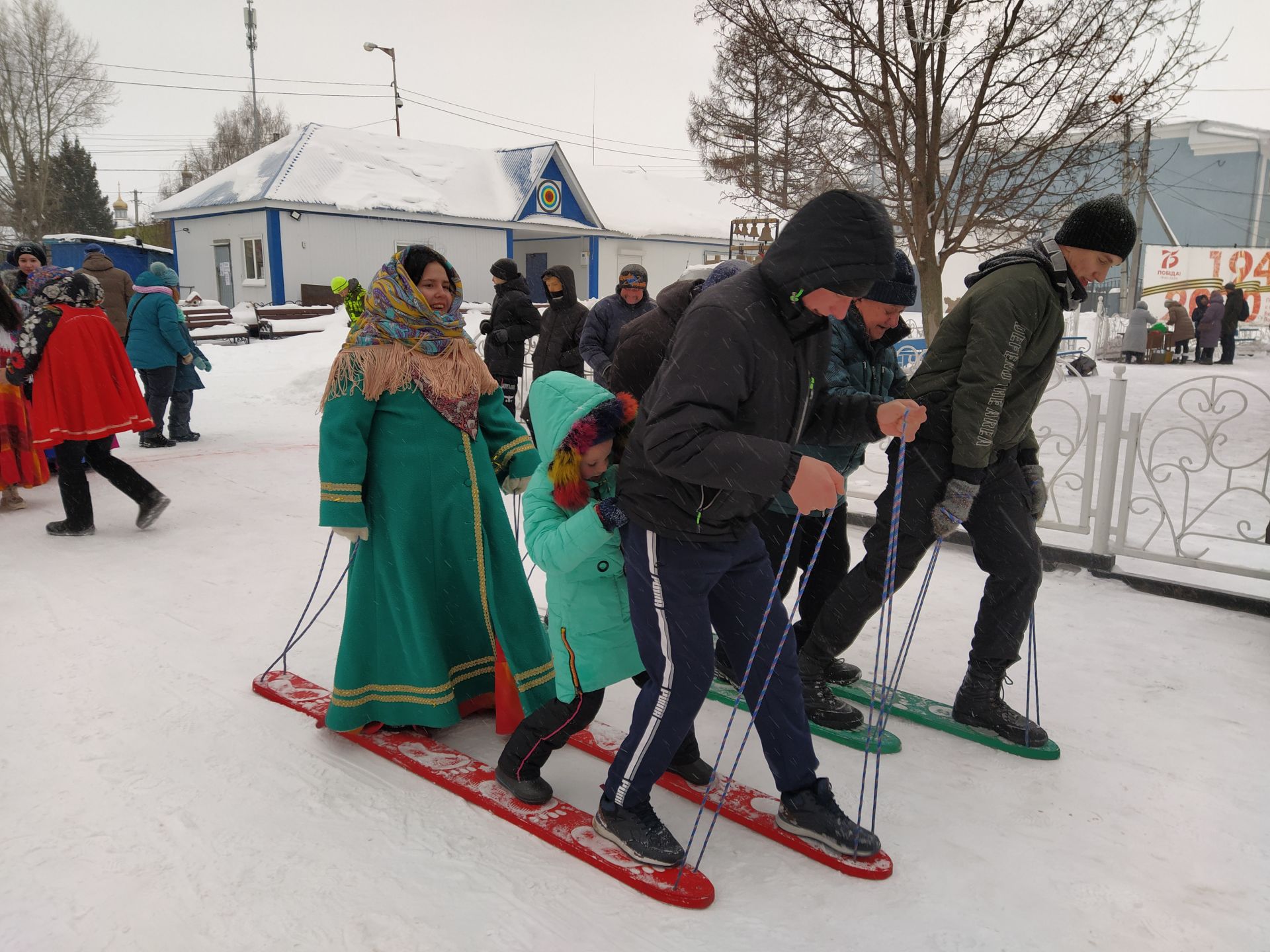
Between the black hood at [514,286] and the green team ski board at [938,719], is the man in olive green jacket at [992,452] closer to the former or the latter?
the green team ski board at [938,719]

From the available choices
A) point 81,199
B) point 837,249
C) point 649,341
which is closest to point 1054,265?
point 837,249

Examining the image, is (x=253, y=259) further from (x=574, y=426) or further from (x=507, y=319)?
(x=574, y=426)

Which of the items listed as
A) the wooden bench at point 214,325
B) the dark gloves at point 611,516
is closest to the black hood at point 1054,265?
the dark gloves at point 611,516

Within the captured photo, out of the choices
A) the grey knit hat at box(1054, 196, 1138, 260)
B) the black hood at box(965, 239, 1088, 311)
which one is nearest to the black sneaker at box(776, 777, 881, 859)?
the black hood at box(965, 239, 1088, 311)

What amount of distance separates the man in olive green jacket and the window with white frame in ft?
75.2

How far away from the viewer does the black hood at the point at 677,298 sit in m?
3.50

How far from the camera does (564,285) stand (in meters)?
7.14

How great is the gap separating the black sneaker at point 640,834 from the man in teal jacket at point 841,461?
79 centimetres

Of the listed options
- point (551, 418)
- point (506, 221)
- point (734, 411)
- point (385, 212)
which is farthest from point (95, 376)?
point (506, 221)

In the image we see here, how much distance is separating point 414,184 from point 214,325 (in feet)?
26.5

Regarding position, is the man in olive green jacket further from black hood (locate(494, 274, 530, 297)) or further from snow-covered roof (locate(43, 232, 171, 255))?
snow-covered roof (locate(43, 232, 171, 255))

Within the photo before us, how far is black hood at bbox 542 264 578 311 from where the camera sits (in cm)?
713

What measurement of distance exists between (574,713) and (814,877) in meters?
0.80

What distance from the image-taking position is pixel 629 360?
11.2 ft
